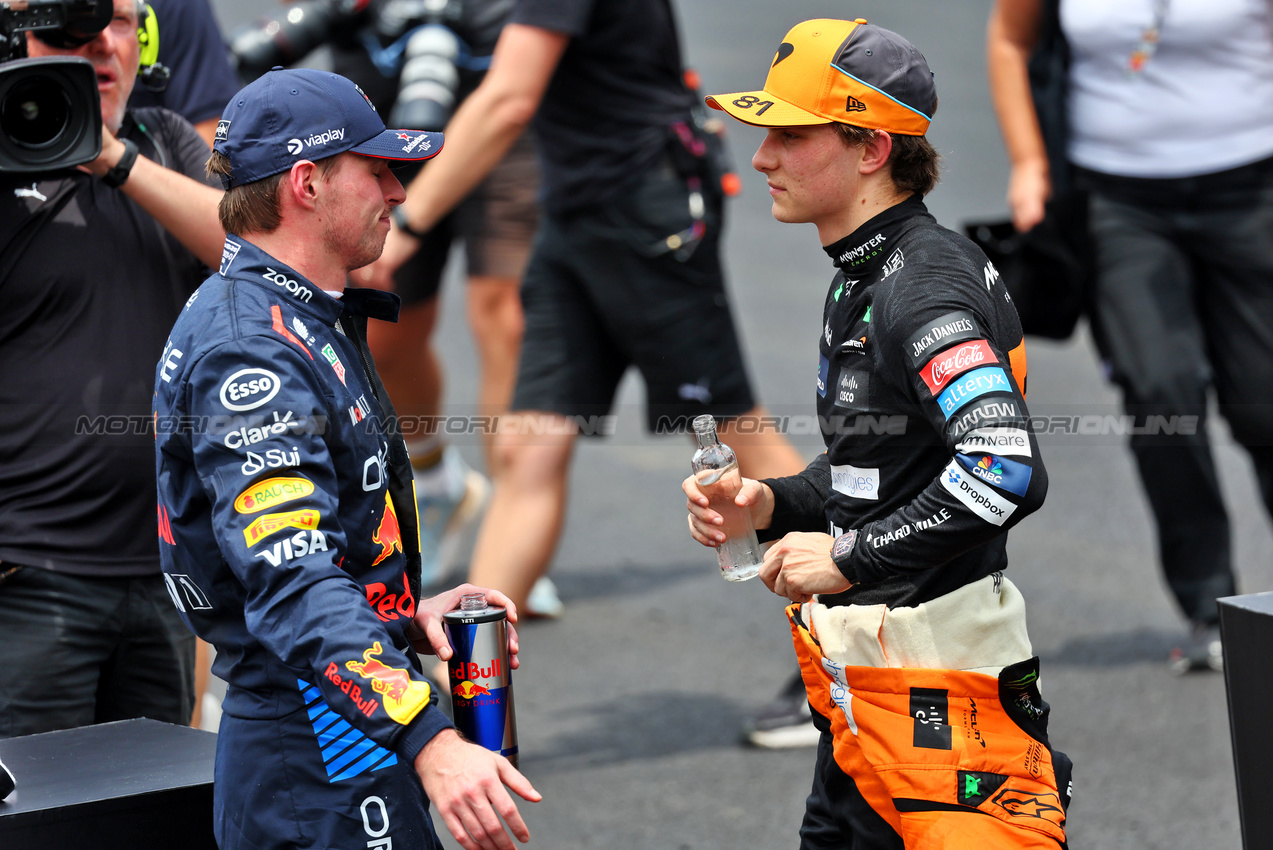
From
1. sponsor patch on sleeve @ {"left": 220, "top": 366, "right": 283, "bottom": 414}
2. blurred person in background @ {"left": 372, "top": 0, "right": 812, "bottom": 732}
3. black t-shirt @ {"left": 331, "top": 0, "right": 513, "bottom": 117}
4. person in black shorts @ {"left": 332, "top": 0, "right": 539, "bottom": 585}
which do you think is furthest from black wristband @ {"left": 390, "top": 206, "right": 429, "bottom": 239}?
sponsor patch on sleeve @ {"left": 220, "top": 366, "right": 283, "bottom": 414}

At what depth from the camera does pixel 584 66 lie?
488cm

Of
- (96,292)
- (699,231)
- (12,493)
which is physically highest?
(96,292)

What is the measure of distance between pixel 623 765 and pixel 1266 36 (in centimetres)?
304

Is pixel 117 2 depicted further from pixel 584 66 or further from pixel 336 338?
pixel 584 66

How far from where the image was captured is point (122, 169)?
10.8ft

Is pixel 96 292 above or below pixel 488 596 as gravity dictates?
above

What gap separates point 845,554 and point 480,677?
654 millimetres

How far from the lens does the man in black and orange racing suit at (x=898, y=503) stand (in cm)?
261

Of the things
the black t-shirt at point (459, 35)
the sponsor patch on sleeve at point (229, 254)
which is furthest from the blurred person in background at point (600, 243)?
the sponsor patch on sleeve at point (229, 254)

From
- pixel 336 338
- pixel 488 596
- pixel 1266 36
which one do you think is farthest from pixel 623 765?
pixel 1266 36

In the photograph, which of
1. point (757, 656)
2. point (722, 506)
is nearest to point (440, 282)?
point (757, 656)

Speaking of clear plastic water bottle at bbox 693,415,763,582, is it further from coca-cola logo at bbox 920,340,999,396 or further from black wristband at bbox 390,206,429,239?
black wristband at bbox 390,206,429,239

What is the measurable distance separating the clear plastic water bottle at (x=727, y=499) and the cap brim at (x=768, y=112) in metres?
0.56

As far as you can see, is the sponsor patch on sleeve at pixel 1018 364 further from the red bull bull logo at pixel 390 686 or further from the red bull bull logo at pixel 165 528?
the red bull bull logo at pixel 165 528
